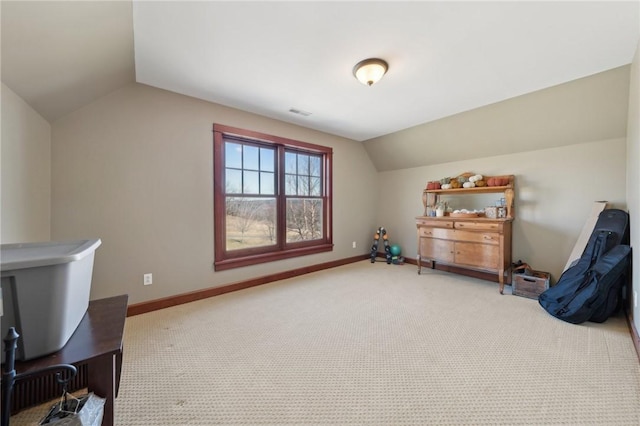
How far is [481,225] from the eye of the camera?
345 centimetres

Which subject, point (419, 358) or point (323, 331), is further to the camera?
point (323, 331)

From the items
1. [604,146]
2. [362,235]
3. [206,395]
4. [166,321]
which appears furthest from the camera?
[362,235]

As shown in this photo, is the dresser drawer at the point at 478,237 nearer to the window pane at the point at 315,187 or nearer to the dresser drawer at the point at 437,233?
the dresser drawer at the point at 437,233

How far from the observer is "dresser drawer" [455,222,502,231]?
331 centimetres

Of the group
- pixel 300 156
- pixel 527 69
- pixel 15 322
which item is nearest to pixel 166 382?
pixel 15 322

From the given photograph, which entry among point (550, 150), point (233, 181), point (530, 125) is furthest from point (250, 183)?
point (550, 150)

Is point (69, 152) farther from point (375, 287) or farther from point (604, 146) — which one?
point (604, 146)

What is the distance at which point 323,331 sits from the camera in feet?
7.41

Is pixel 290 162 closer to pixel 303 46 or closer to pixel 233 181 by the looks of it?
pixel 233 181

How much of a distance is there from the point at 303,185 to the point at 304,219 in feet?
1.83

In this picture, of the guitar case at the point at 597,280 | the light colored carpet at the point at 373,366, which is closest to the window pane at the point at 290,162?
the light colored carpet at the point at 373,366

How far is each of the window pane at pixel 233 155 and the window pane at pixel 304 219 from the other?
0.96m

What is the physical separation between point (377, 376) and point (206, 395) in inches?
41.2

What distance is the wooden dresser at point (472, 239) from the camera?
3334mm
